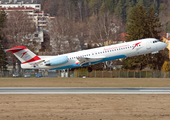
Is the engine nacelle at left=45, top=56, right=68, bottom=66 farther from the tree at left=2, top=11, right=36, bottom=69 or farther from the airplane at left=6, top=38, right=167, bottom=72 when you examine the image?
the tree at left=2, top=11, right=36, bottom=69

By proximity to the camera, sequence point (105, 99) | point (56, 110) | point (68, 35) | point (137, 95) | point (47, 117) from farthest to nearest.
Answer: point (68, 35) → point (137, 95) → point (105, 99) → point (56, 110) → point (47, 117)

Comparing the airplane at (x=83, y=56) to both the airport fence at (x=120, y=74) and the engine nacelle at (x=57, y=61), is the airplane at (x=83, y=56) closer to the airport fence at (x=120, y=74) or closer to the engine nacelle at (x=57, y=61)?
the engine nacelle at (x=57, y=61)

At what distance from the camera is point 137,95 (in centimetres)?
3688

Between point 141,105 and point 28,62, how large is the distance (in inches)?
991

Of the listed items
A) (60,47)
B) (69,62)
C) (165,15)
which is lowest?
(69,62)

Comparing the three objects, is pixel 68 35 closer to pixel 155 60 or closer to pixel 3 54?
pixel 3 54

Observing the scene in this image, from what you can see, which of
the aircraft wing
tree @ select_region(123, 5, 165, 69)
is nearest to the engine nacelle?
the aircraft wing

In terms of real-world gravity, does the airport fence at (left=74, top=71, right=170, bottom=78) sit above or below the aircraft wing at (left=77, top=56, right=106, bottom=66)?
below

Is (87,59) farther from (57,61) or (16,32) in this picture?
(16,32)

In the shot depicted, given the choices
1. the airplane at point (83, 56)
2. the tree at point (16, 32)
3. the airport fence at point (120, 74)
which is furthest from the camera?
the tree at point (16, 32)

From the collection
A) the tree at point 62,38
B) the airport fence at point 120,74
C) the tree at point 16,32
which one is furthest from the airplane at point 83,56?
the tree at point 16,32

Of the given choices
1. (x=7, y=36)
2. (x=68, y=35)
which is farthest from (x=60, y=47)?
(x=7, y=36)

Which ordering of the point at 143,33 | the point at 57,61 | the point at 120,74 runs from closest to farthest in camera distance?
the point at 57,61 < the point at 120,74 < the point at 143,33

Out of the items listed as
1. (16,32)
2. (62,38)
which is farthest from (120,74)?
(16,32)
